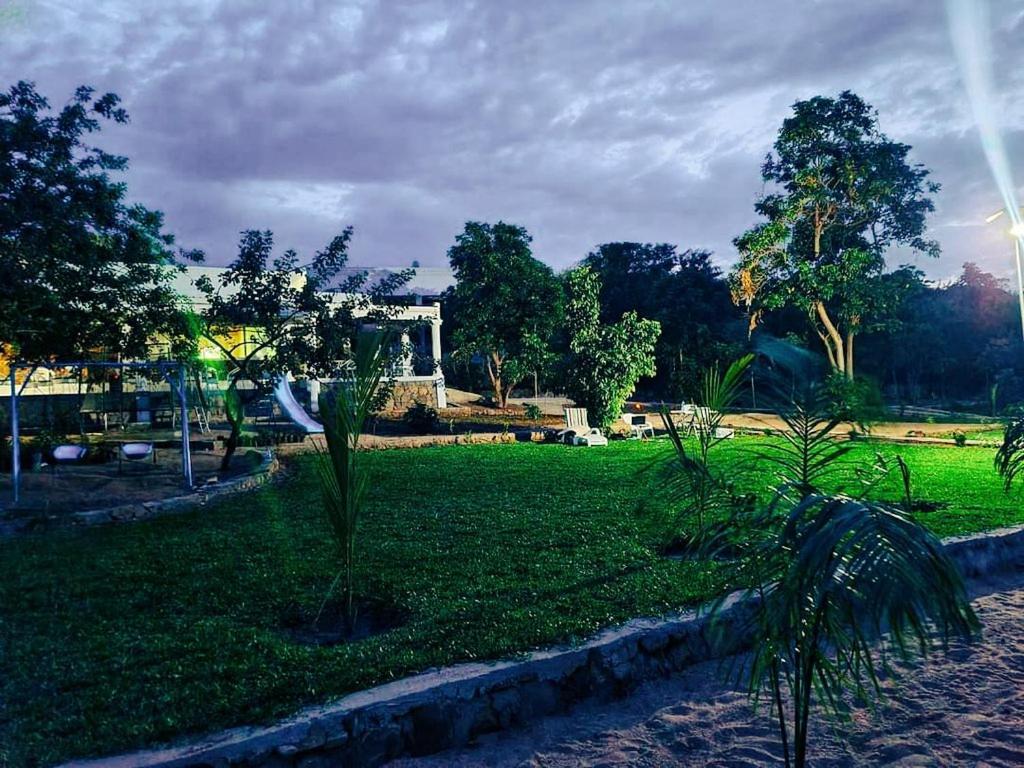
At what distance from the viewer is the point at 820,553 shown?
1.52 metres

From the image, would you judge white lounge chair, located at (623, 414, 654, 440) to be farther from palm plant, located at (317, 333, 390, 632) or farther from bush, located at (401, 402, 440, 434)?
palm plant, located at (317, 333, 390, 632)

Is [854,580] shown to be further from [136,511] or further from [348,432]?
[136,511]

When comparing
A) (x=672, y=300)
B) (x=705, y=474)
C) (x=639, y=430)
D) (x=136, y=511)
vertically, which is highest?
(x=672, y=300)

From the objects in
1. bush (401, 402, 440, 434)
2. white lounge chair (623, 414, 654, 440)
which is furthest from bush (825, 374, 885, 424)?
bush (401, 402, 440, 434)

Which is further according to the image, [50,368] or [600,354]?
[600,354]

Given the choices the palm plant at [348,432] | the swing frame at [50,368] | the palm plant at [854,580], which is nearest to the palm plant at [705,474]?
the palm plant at [854,580]

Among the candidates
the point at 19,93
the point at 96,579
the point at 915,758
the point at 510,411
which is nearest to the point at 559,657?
the point at 915,758

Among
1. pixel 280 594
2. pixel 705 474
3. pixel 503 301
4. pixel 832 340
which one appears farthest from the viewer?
pixel 832 340

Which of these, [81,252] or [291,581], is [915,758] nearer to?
[291,581]

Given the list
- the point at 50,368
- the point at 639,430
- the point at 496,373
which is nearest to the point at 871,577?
the point at 50,368

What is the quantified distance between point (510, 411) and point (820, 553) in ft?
68.9

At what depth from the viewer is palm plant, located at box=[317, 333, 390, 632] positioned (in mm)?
3652

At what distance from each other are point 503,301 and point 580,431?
802 centimetres

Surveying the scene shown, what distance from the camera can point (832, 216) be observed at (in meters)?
20.5
